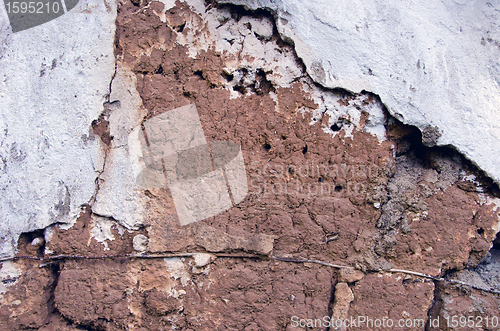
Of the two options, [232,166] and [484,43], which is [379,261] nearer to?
[232,166]

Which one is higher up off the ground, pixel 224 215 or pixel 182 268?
pixel 224 215

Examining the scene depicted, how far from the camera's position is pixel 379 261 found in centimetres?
197

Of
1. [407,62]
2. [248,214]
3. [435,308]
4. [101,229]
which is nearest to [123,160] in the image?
[101,229]

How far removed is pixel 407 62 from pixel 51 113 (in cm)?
209

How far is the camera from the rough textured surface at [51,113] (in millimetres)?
1907

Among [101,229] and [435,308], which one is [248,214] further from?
[435,308]

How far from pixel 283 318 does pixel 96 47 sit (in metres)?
1.93

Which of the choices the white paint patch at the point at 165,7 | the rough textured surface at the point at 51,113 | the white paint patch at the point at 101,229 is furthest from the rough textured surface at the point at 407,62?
the white paint patch at the point at 101,229

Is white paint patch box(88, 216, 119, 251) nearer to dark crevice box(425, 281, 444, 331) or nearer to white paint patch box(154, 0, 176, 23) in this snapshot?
white paint patch box(154, 0, 176, 23)

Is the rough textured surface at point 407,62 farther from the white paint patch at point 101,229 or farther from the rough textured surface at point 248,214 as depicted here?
the white paint patch at point 101,229

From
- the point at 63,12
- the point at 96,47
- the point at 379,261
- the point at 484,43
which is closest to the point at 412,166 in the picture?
the point at 379,261

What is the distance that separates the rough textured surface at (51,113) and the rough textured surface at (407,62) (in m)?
0.90

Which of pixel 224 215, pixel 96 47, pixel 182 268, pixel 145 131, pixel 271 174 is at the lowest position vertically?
pixel 182 268

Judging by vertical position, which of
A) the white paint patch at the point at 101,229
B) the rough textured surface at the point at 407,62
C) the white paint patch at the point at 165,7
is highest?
the white paint patch at the point at 165,7
